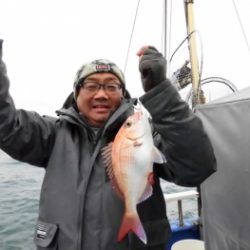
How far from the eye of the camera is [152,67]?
2.16 meters

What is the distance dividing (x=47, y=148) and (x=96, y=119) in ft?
1.49

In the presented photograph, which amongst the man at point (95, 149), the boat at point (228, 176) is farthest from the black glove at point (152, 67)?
the boat at point (228, 176)

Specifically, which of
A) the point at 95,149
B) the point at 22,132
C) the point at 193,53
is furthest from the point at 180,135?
the point at 193,53

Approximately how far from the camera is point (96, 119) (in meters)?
2.73

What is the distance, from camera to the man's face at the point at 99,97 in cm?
270

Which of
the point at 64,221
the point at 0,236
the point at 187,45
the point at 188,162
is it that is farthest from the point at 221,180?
the point at 0,236

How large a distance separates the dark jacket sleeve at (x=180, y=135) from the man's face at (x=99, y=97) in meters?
0.48

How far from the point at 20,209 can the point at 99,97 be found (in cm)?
1023

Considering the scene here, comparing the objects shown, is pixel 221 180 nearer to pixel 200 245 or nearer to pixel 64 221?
pixel 64 221

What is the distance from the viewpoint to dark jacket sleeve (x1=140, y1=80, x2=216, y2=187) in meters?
2.20

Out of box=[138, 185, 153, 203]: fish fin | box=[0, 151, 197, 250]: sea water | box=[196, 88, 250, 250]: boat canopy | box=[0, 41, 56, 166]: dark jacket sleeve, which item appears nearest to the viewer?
box=[138, 185, 153, 203]: fish fin

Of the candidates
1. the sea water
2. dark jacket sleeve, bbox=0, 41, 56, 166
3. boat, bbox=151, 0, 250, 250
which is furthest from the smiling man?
the sea water

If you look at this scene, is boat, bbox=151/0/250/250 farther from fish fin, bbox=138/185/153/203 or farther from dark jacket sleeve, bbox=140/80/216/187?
fish fin, bbox=138/185/153/203

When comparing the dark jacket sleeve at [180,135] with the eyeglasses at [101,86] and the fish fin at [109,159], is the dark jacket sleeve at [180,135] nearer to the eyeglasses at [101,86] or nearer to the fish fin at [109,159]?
the fish fin at [109,159]
